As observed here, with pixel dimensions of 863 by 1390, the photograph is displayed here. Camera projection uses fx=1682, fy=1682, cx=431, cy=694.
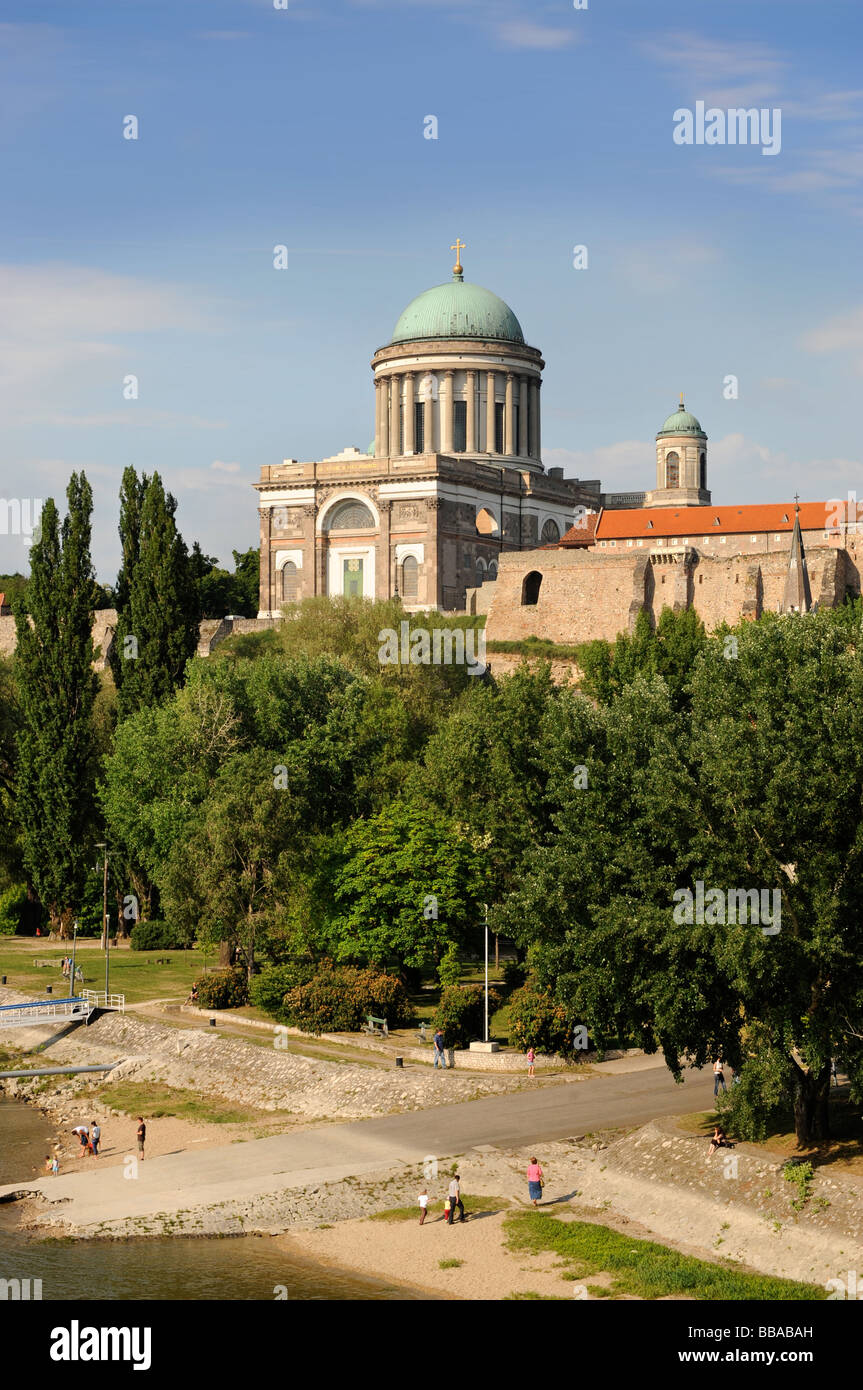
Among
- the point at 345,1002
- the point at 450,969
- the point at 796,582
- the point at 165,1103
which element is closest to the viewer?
the point at 165,1103

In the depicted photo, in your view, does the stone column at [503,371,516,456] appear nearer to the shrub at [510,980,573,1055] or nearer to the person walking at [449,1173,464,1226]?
the shrub at [510,980,573,1055]

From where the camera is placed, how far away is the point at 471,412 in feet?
347

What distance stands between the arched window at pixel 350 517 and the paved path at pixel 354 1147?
204 ft

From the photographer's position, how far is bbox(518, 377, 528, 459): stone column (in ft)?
352

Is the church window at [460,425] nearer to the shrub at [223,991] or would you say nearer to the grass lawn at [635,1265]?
the shrub at [223,991]

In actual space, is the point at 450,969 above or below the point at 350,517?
below

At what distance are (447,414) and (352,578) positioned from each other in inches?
563

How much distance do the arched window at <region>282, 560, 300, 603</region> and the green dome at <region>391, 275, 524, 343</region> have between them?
58.7 feet

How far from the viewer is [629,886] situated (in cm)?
3206

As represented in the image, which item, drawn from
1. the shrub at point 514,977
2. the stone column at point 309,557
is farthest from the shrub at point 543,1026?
the stone column at point 309,557

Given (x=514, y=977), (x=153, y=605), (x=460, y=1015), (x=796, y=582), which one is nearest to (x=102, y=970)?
(x=514, y=977)

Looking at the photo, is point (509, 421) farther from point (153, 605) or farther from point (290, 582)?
point (153, 605)

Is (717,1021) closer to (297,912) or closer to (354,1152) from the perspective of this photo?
(354,1152)

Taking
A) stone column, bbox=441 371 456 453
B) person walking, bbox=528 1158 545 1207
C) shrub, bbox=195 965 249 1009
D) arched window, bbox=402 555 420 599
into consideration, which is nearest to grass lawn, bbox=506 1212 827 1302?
person walking, bbox=528 1158 545 1207
